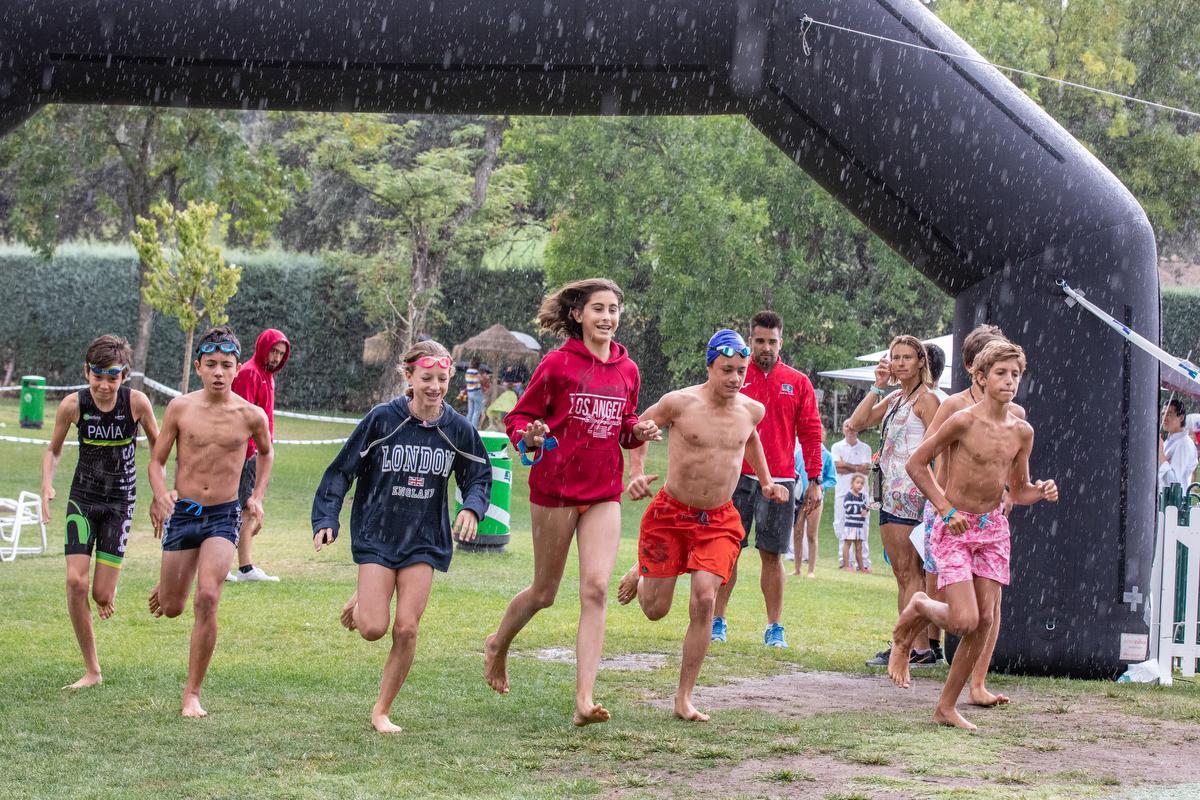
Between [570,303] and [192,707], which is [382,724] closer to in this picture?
[192,707]

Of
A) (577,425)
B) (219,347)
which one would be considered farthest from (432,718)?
(219,347)

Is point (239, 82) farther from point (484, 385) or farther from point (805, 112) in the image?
point (484, 385)

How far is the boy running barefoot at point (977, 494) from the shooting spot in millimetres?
6719

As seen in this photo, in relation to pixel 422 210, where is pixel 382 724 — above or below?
below

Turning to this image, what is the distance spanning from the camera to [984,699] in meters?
7.18

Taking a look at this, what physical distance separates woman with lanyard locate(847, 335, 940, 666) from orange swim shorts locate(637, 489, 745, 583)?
6.19 ft

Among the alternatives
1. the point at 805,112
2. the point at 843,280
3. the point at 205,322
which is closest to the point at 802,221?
the point at 843,280

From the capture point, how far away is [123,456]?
24.3 ft

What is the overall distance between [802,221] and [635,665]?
20243 mm

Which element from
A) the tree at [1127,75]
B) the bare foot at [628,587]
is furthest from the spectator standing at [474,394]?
the bare foot at [628,587]

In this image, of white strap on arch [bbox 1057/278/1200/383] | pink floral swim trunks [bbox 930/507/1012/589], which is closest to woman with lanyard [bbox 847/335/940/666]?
white strap on arch [bbox 1057/278/1200/383]

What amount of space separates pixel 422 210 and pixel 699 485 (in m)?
28.8

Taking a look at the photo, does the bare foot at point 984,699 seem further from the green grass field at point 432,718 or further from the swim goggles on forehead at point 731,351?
the swim goggles on forehead at point 731,351

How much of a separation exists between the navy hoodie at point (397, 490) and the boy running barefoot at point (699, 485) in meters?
1.01
